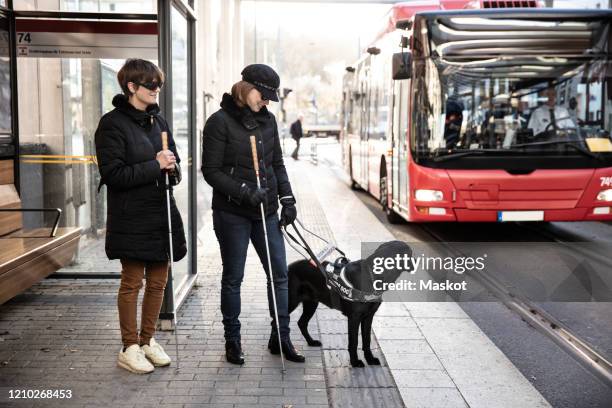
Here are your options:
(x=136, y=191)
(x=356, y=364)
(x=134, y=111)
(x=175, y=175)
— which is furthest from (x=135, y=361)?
(x=134, y=111)

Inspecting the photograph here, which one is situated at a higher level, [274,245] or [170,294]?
[274,245]

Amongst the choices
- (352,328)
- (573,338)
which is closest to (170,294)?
(352,328)

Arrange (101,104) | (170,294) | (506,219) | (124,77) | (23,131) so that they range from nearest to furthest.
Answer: (124,77) < (170,294) < (23,131) < (101,104) < (506,219)

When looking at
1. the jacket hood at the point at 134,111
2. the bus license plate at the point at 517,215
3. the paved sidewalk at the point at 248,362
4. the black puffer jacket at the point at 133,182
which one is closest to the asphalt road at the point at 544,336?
the paved sidewalk at the point at 248,362

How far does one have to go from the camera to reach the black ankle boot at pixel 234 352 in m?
4.88

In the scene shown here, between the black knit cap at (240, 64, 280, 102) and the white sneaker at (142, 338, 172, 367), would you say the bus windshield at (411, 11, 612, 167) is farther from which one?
the white sneaker at (142, 338, 172, 367)

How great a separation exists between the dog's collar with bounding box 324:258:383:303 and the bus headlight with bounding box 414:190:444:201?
4.84 metres

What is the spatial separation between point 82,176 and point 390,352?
4.22 metres

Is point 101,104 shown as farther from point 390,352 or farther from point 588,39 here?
point 588,39

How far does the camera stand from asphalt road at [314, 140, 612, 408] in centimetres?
463

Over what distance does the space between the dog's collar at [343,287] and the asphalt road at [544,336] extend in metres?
1.20

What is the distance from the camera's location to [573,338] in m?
5.65

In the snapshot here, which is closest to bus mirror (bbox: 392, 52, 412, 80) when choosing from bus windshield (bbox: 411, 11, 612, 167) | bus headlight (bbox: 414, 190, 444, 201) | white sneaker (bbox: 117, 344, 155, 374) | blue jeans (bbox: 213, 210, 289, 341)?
bus windshield (bbox: 411, 11, 612, 167)

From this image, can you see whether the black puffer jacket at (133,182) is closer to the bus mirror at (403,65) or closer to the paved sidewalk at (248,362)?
the paved sidewalk at (248,362)
